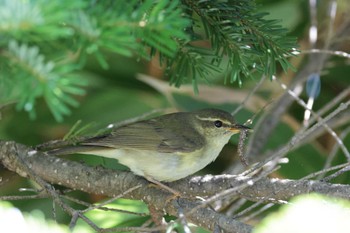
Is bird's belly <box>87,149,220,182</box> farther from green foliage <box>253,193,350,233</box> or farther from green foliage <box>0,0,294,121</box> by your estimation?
green foliage <box>253,193,350,233</box>

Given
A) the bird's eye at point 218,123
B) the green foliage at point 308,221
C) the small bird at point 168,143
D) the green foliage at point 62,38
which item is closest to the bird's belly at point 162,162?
the small bird at point 168,143

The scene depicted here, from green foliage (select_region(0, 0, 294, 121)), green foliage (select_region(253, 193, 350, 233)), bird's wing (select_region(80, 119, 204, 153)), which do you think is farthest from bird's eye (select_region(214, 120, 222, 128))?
green foliage (select_region(253, 193, 350, 233))

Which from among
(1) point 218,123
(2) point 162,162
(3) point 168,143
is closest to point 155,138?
(3) point 168,143

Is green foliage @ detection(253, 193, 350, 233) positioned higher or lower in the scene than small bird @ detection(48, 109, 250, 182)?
lower

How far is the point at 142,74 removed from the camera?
4.63 m

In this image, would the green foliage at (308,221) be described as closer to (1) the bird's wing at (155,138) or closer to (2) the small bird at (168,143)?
(2) the small bird at (168,143)

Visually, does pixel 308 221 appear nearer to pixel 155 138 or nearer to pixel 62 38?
pixel 62 38

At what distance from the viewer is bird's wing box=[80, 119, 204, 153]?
346 centimetres

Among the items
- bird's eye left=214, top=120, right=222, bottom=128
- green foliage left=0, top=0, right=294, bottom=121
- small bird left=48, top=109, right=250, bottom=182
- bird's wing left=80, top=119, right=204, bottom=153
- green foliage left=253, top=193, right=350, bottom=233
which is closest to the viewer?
green foliage left=253, top=193, right=350, bottom=233

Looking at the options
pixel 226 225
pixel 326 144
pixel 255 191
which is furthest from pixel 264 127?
pixel 226 225

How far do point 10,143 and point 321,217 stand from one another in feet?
6.68

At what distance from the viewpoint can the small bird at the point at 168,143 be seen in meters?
3.29

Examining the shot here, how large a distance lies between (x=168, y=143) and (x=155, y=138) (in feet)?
0.28

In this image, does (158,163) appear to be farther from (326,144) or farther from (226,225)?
(326,144)
